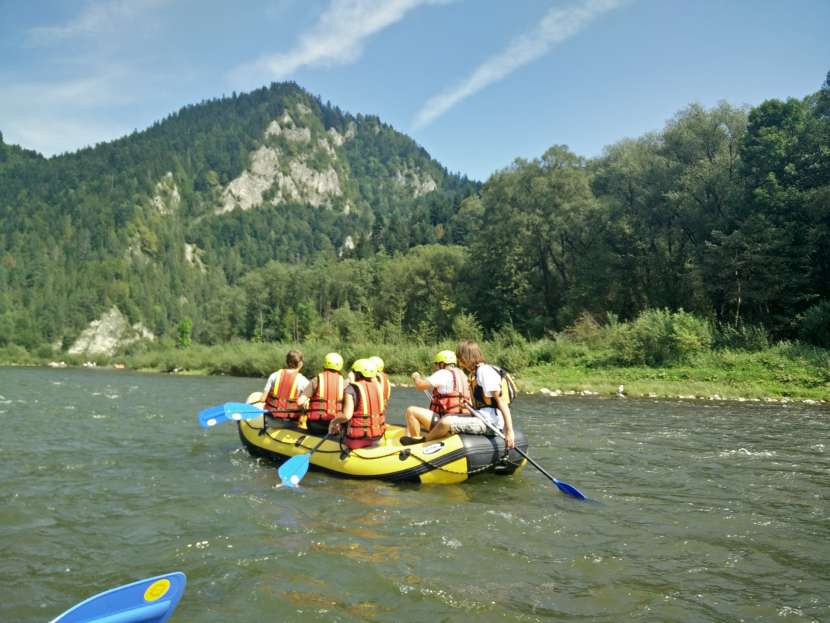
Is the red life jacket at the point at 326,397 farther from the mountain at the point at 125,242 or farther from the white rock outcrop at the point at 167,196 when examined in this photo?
the white rock outcrop at the point at 167,196

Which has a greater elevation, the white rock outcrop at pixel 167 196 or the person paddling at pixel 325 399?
the white rock outcrop at pixel 167 196

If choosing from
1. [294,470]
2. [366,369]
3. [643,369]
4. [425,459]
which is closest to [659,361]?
[643,369]

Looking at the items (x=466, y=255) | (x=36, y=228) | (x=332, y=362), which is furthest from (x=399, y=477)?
A: (x=36, y=228)

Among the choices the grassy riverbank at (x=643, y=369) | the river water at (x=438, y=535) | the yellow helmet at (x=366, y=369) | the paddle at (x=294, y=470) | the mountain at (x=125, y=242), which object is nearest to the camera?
the river water at (x=438, y=535)

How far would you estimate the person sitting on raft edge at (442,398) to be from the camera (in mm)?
8844

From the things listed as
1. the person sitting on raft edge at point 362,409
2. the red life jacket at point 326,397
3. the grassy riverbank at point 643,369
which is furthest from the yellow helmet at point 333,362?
the grassy riverbank at point 643,369

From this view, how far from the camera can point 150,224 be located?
A: 169250 mm

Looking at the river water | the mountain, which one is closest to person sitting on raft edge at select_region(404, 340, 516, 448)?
the river water

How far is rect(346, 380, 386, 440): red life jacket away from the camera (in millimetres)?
8945

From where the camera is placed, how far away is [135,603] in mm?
3365

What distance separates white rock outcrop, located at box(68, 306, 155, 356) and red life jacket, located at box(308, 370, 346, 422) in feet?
361

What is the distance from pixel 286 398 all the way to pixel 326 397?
1.08m

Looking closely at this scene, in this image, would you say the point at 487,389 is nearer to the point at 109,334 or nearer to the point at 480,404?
the point at 480,404

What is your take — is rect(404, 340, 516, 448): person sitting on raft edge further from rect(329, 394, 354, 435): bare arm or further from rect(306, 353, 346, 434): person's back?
rect(306, 353, 346, 434): person's back
